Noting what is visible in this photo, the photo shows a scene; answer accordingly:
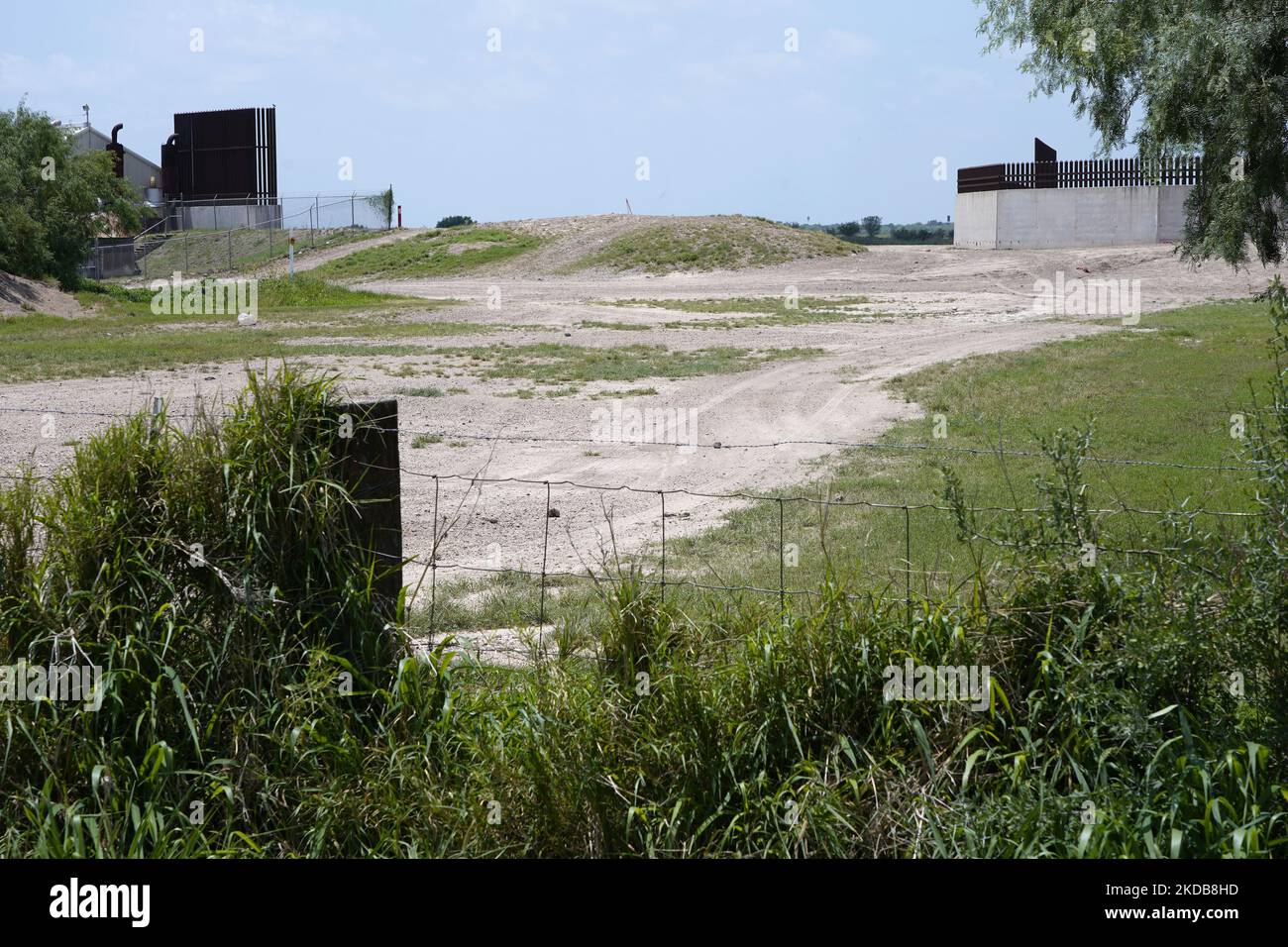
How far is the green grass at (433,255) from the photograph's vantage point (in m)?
53.6

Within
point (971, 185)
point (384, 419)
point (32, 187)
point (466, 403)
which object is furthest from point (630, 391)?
point (971, 185)

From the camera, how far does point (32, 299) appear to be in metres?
32.8

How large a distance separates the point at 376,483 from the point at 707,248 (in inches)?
1939

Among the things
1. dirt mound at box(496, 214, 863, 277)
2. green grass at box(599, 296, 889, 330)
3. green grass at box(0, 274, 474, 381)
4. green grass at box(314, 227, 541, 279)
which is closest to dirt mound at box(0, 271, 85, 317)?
green grass at box(0, 274, 474, 381)

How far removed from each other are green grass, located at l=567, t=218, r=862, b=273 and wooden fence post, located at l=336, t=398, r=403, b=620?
45.5 meters

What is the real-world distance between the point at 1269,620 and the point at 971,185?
5664 cm

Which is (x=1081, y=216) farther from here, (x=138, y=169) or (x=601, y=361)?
(x=138, y=169)

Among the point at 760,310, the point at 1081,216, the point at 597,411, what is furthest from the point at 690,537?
the point at 1081,216

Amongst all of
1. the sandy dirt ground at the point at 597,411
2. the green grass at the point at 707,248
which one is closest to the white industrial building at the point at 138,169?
the green grass at the point at 707,248

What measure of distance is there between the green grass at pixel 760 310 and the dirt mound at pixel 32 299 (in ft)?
47.4

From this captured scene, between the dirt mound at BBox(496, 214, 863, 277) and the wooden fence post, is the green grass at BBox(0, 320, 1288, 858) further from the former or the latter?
the dirt mound at BBox(496, 214, 863, 277)

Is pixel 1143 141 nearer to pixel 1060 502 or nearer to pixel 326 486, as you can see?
pixel 1060 502

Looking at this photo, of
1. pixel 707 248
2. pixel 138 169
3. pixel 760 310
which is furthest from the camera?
pixel 138 169

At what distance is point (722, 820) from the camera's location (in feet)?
15.0
